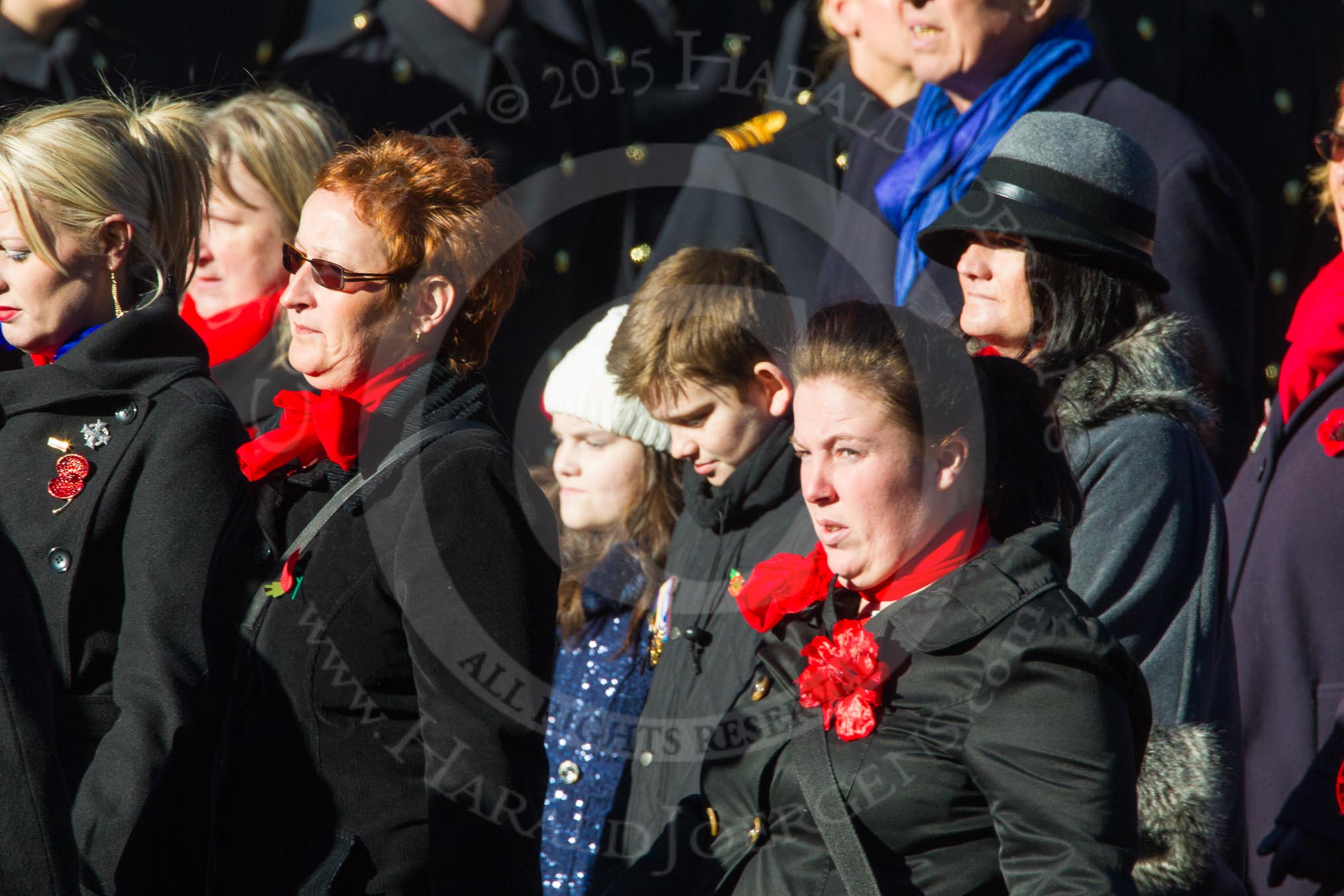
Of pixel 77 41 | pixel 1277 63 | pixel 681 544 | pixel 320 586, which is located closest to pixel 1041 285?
pixel 681 544

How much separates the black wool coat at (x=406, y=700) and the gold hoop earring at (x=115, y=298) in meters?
0.64

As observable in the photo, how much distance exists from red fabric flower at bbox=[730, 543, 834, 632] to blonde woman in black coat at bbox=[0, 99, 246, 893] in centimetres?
85

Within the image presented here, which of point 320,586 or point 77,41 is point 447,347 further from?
point 77,41

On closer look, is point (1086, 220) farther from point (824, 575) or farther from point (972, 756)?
point (972, 756)

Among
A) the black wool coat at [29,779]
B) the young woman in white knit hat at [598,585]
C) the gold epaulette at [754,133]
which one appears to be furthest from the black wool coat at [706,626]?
the gold epaulette at [754,133]

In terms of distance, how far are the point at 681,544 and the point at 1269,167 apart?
2.54 meters

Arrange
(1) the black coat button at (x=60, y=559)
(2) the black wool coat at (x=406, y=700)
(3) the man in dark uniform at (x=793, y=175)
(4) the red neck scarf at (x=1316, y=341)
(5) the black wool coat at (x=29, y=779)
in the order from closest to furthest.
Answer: (5) the black wool coat at (x=29, y=779) < (2) the black wool coat at (x=406, y=700) < (1) the black coat button at (x=60, y=559) < (4) the red neck scarf at (x=1316, y=341) < (3) the man in dark uniform at (x=793, y=175)

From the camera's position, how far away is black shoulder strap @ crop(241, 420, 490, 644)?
2.13 m

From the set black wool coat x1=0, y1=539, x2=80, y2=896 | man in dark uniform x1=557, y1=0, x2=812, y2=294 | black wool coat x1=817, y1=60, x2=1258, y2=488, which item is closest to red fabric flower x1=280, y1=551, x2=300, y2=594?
black wool coat x1=0, y1=539, x2=80, y2=896

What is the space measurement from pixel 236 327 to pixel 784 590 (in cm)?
180

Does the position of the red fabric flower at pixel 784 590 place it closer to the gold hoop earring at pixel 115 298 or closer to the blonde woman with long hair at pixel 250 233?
the gold hoop earring at pixel 115 298

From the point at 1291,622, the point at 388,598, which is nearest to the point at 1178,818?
the point at 1291,622

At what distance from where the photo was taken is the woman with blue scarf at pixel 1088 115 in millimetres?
3402

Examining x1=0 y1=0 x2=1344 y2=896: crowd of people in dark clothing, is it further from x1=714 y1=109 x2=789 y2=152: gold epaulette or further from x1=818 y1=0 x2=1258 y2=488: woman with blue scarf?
x1=714 y1=109 x2=789 y2=152: gold epaulette
